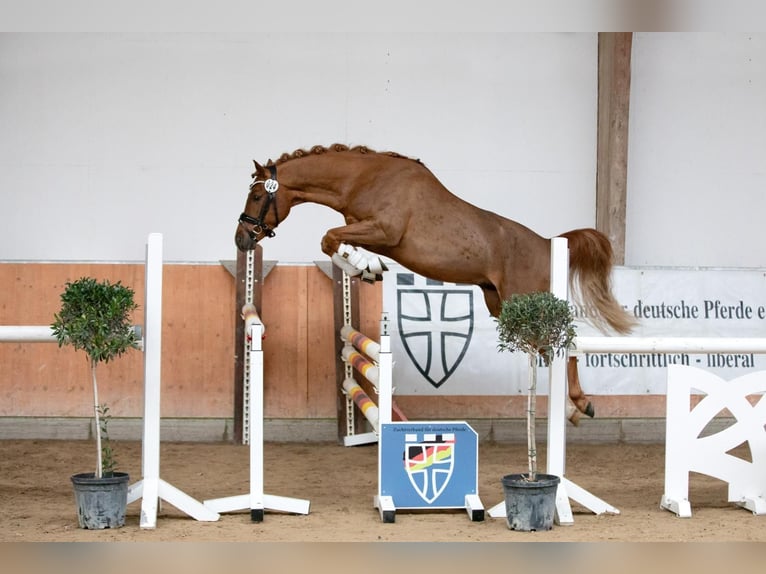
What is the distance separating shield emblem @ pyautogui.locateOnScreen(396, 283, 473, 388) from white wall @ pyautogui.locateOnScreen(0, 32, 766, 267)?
1.26 m

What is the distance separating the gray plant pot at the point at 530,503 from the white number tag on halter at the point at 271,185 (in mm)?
2160

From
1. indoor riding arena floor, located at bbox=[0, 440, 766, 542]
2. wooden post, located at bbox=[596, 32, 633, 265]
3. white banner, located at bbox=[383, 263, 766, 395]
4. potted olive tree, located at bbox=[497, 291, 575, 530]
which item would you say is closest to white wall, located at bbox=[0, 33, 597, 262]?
wooden post, located at bbox=[596, 32, 633, 265]

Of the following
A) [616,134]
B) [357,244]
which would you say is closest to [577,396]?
[357,244]

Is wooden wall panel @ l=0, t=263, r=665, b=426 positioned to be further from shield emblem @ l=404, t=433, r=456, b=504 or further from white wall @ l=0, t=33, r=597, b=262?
shield emblem @ l=404, t=433, r=456, b=504

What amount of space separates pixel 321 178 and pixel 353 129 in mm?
2425

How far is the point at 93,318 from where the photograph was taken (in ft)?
10.8

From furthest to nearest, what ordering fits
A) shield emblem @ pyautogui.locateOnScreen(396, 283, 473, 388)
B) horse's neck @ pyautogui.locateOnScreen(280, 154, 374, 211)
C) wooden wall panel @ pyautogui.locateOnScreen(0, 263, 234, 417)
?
shield emblem @ pyautogui.locateOnScreen(396, 283, 473, 388)
wooden wall panel @ pyautogui.locateOnScreen(0, 263, 234, 417)
horse's neck @ pyautogui.locateOnScreen(280, 154, 374, 211)

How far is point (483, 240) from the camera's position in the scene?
521cm

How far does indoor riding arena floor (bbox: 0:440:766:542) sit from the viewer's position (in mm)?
3502

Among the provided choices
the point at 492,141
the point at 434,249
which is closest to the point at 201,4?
the point at 434,249

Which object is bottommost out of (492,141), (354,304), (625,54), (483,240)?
(354,304)

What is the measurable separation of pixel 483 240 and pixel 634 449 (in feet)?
6.81

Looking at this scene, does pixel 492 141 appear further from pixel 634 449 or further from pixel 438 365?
pixel 634 449

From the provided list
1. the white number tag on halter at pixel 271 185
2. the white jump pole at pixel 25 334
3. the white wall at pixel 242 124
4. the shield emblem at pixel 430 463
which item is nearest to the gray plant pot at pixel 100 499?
the white jump pole at pixel 25 334
